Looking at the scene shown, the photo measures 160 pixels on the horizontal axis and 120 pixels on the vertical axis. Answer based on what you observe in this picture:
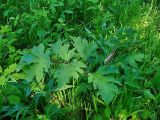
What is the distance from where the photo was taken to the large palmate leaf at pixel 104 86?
6.77 ft

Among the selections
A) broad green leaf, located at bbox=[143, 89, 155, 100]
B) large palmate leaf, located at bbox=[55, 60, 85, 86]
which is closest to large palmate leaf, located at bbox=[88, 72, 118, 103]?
large palmate leaf, located at bbox=[55, 60, 85, 86]

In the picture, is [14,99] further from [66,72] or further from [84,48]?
[84,48]

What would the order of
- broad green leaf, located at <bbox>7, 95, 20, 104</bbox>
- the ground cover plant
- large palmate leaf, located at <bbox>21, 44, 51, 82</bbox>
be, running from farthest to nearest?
broad green leaf, located at <bbox>7, 95, 20, 104</bbox>
the ground cover plant
large palmate leaf, located at <bbox>21, 44, 51, 82</bbox>

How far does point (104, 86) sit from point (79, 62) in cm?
23

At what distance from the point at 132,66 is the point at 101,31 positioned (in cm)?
74

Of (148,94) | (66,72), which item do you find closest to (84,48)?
(66,72)

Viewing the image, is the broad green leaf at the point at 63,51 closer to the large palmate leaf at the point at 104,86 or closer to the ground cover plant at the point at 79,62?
the ground cover plant at the point at 79,62

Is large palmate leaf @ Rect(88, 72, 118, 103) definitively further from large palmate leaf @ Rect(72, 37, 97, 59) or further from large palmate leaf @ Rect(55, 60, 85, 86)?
large palmate leaf @ Rect(72, 37, 97, 59)

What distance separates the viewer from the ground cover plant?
219cm

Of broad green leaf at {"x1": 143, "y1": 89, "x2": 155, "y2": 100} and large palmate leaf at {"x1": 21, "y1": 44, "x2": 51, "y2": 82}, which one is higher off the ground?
large palmate leaf at {"x1": 21, "y1": 44, "x2": 51, "y2": 82}

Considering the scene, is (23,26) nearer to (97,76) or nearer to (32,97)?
(32,97)

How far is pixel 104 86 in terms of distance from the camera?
210cm

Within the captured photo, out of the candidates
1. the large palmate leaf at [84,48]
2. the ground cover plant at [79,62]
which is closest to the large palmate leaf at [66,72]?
the ground cover plant at [79,62]

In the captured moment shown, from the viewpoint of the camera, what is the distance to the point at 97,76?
218 cm
